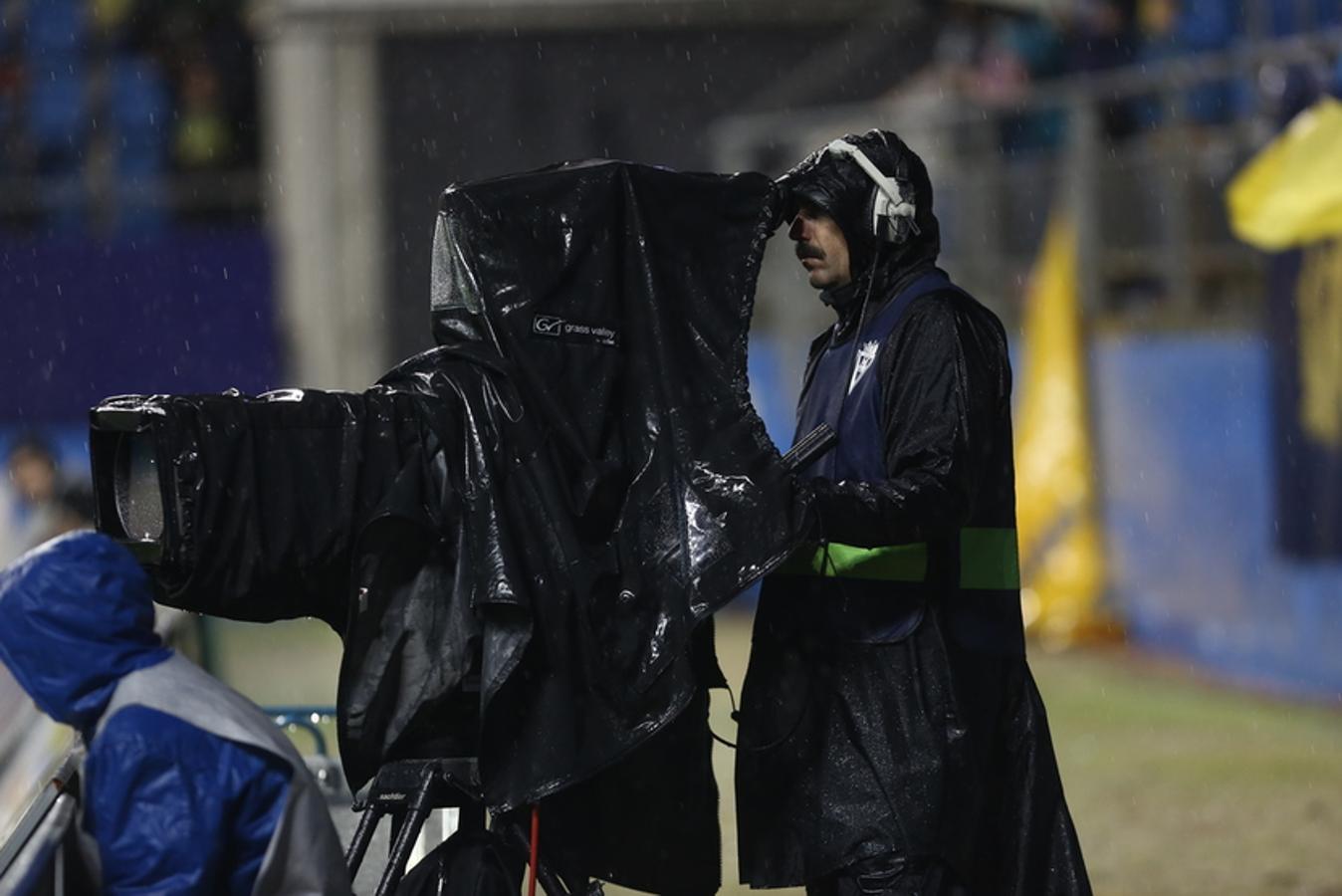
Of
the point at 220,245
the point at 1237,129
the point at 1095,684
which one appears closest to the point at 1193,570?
the point at 1095,684

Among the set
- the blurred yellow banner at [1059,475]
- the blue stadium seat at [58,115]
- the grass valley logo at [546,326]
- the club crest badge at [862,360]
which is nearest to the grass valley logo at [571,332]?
the grass valley logo at [546,326]

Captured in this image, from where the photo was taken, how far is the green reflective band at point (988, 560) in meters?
4.10

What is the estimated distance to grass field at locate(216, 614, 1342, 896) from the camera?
7176mm

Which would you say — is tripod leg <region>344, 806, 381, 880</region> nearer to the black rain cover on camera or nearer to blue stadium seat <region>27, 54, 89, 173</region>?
the black rain cover on camera

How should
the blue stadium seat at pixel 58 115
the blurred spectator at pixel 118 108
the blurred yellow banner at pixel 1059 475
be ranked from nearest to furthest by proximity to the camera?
the blurred yellow banner at pixel 1059 475, the blurred spectator at pixel 118 108, the blue stadium seat at pixel 58 115

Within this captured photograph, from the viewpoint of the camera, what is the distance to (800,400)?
444cm

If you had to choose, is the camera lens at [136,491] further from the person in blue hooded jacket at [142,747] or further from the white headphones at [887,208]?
the white headphones at [887,208]

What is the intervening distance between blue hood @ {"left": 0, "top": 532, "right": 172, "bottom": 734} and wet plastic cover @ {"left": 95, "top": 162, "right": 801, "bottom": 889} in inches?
23.7

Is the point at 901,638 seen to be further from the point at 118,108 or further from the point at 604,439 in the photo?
the point at 118,108

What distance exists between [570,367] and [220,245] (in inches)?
545

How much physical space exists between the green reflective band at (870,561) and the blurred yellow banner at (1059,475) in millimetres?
8530

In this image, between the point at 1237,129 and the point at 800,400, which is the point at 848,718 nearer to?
the point at 800,400

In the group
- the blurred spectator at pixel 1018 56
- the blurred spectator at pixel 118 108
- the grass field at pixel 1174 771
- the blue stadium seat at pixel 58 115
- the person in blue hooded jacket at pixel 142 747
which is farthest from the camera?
the blue stadium seat at pixel 58 115

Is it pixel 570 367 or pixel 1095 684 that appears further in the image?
pixel 1095 684
